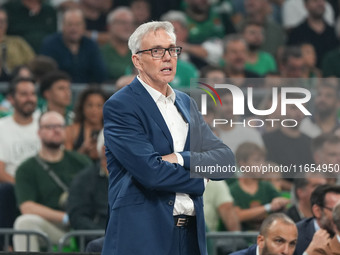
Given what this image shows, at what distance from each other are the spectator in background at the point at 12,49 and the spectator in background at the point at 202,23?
223 cm

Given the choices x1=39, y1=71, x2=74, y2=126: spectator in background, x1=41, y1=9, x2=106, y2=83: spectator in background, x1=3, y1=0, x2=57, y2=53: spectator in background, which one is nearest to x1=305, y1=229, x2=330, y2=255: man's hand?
x1=39, y1=71, x2=74, y2=126: spectator in background

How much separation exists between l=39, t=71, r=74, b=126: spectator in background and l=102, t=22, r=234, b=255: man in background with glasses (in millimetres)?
4652

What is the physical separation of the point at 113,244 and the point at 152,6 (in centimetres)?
789

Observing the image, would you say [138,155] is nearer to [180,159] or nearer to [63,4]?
[180,159]

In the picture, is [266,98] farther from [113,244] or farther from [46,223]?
[46,223]

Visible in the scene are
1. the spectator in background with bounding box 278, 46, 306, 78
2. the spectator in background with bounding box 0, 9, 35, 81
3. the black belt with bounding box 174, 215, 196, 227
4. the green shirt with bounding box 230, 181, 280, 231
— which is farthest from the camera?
the spectator in background with bounding box 278, 46, 306, 78

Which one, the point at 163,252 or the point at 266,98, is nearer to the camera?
the point at 163,252

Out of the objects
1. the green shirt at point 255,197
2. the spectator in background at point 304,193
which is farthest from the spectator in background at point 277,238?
the green shirt at point 255,197

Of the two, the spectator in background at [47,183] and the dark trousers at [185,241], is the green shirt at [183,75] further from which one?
A: the dark trousers at [185,241]

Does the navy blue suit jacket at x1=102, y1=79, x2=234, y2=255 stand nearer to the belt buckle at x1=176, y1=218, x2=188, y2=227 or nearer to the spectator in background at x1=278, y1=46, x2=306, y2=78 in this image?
the belt buckle at x1=176, y1=218, x2=188, y2=227

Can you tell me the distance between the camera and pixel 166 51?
4.24 meters

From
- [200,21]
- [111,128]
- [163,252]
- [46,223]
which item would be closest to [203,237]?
[163,252]

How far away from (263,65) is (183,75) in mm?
1294

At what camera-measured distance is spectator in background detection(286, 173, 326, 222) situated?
6984 millimetres
